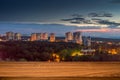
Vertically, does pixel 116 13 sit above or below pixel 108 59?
above

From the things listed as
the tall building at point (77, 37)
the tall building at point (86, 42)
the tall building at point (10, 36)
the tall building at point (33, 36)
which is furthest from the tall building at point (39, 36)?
the tall building at point (86, 42)

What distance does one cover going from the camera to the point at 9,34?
447 cm

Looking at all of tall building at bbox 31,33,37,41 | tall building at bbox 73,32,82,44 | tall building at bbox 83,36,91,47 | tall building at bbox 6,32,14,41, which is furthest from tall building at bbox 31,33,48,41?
tall building at bbox 83,36,91,47

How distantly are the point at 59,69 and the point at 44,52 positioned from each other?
0.29 metres

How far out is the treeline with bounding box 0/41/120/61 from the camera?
14.7ft

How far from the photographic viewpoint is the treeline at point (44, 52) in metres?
4.47

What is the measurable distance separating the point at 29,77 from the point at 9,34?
61 cm

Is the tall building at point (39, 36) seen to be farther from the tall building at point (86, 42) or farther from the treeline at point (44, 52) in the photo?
the tall building at point (86, 42)

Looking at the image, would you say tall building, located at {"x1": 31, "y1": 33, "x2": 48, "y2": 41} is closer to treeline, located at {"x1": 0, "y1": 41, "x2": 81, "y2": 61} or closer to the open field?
treeline, located at {"x1": 0, "y1": 41, "x2": 81, "y2": 61}

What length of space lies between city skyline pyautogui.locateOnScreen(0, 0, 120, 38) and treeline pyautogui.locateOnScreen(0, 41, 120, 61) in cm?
17

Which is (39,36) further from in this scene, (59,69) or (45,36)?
(59,69)

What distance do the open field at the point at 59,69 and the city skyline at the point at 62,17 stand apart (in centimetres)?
40

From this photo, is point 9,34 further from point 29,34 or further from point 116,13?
point 116,13

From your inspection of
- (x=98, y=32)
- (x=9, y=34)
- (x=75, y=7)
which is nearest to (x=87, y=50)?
(x=98, y=32)
